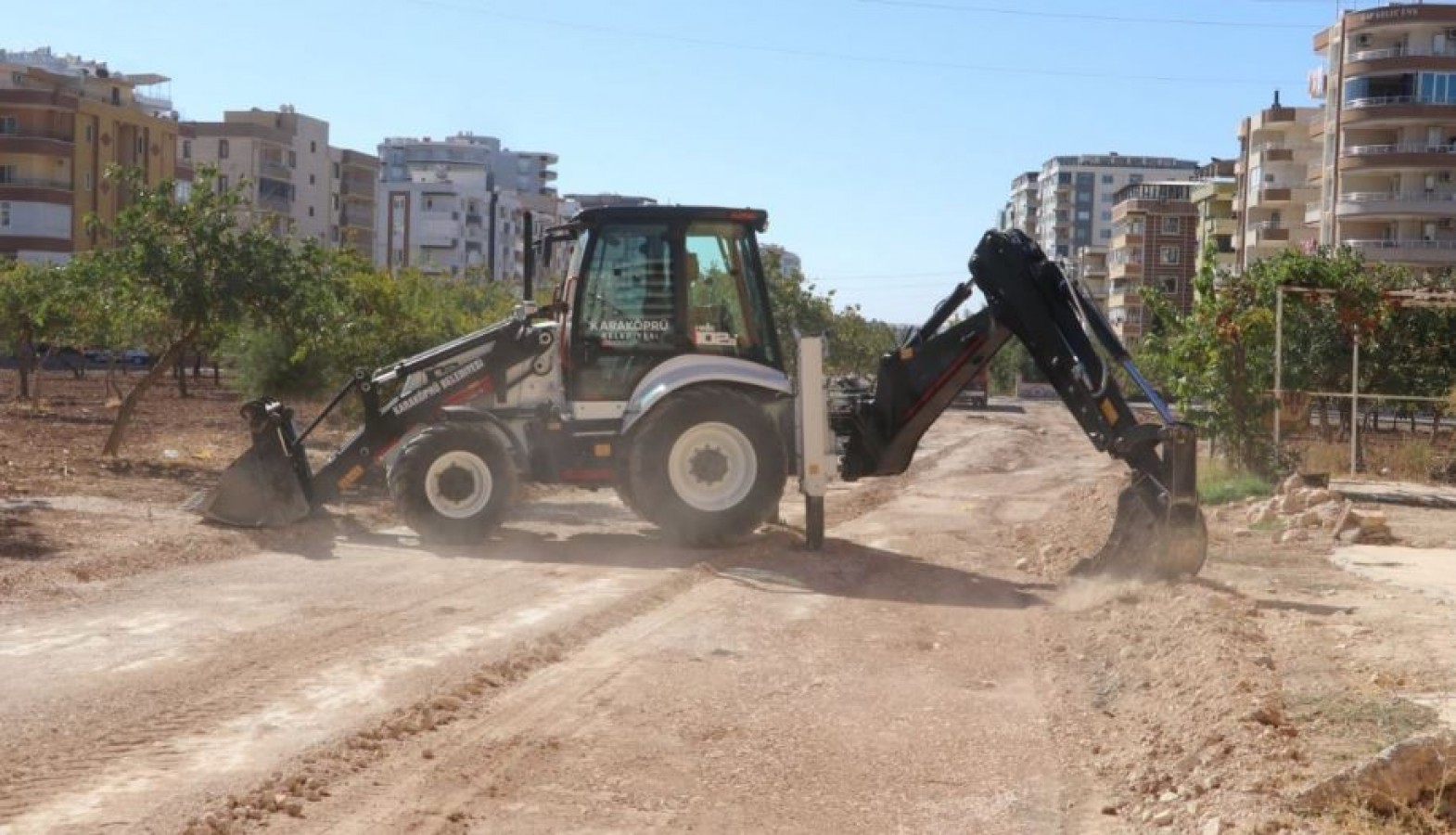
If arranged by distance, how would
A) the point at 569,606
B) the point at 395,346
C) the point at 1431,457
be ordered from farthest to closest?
1. the point at 395,346
2. the point at 1431,457
3. the point at 569,606

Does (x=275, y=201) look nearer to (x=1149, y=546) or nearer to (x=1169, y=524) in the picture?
(x=1149, y=546)

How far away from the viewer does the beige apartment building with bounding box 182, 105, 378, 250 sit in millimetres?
112875

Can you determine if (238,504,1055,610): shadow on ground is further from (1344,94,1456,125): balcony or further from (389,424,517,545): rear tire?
(1344,94,1456,125): balcony

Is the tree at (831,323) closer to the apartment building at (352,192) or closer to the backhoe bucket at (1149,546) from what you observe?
the backhoe bucket at (1149,546)

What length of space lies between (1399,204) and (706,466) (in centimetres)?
7947

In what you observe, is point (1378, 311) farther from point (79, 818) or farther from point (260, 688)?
point (79, 818)

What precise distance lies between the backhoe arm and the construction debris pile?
379 centimetres

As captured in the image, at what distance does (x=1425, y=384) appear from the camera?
34031 millimetres

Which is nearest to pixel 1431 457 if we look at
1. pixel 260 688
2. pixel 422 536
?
pixel 422 536

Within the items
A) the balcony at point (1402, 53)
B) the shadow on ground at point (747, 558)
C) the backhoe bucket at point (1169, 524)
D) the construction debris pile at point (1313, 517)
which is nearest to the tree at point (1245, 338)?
the construction debris pile at point (1313, 517)

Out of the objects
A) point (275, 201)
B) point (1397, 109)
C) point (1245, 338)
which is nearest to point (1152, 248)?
point (1397, 109)

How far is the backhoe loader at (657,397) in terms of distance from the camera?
15273 mm

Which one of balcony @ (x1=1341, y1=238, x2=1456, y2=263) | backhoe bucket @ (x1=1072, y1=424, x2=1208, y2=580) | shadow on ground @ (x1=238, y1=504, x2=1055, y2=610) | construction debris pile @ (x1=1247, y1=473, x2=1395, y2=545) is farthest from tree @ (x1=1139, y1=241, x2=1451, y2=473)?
balcony @ (x1=1341, y1=238, x2=1456, y2=263)

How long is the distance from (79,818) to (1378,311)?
70.5 ft
